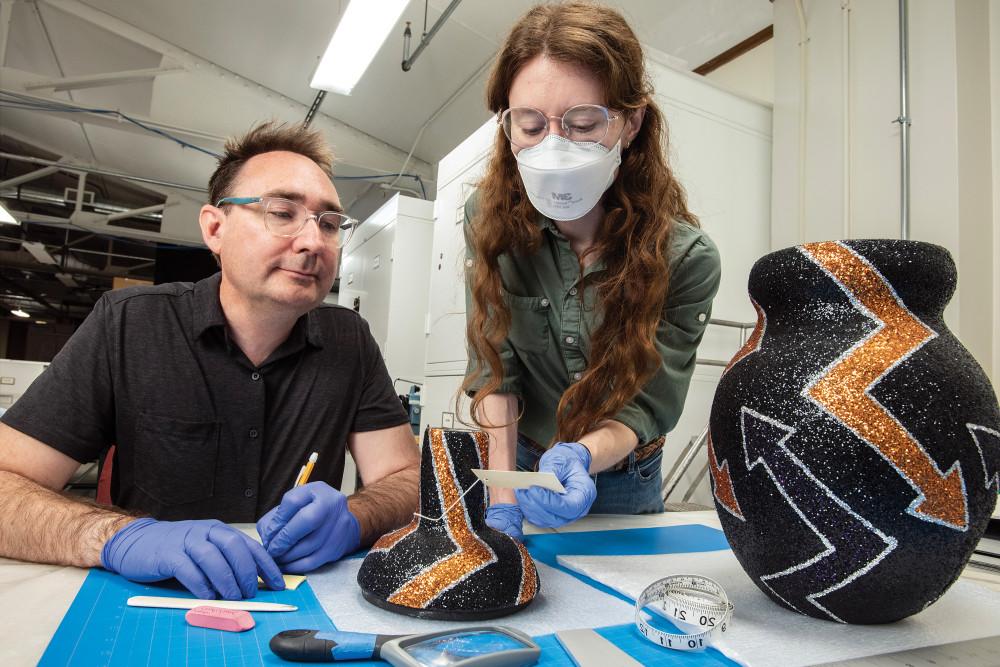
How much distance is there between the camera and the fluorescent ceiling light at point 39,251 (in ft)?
20.4

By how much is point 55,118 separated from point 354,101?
2423 millimetres

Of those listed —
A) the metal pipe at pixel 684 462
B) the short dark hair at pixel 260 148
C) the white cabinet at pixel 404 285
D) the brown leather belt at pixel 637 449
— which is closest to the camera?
the brown leather belt at pixel 637 449

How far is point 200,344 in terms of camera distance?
3.93ft

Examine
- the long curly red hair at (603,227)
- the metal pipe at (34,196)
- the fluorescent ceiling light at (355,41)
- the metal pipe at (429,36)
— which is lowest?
the long curly red hair at (603,227)

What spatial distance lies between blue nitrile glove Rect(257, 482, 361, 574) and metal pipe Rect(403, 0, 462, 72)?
285 centimetres

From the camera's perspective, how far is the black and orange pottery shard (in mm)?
566

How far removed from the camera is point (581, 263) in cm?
108

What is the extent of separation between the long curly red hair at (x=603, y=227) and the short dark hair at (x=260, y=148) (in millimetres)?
488

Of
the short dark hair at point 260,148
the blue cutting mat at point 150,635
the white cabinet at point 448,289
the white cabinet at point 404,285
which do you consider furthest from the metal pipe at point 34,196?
the blue cutting mat at point 150,635

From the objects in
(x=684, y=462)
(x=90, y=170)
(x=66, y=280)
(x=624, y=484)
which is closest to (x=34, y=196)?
(x=90, y=170)

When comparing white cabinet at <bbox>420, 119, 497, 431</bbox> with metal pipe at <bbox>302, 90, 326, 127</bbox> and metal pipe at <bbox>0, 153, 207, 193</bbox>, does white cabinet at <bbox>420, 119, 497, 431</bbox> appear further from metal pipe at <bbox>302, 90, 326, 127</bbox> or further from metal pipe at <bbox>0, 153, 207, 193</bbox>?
metal pipe at <bbox>0, 153, 207, 193</bbox>

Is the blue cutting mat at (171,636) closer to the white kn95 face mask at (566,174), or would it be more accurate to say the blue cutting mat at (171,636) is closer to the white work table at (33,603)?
the white work table at (33,603)

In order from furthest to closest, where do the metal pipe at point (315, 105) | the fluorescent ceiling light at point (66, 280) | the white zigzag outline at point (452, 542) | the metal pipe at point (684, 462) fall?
the fluorescent ceiling light at point (66, 280) → the metal pipe at point (315, 105) → the metal pipe at point (684, 462) → the white zigzag outline at point (452, 542)

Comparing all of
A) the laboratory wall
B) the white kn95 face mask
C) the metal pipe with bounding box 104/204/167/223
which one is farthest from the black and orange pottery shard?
the metal pipe with bounding box 104/204/167/223
